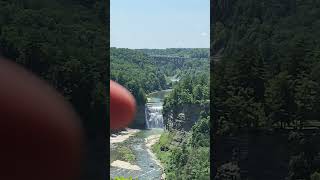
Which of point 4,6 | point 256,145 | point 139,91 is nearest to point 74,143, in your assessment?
point 4,6

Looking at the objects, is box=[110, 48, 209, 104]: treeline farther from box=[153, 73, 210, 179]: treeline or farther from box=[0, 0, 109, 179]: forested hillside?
box=[0, 0, 109, 179]: forested hillside

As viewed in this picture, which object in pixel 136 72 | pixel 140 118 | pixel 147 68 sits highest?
pixel 147 68

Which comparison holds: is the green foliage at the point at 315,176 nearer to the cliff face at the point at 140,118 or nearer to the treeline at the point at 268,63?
the treeline at the point at 268,63

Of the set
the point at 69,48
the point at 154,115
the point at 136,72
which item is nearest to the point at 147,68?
the point at 136,72

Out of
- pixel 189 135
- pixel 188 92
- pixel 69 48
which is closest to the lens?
pixel 69 48

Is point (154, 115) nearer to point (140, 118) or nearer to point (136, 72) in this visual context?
point (140, 118)

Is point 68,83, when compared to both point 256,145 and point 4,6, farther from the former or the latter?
point 256,145
